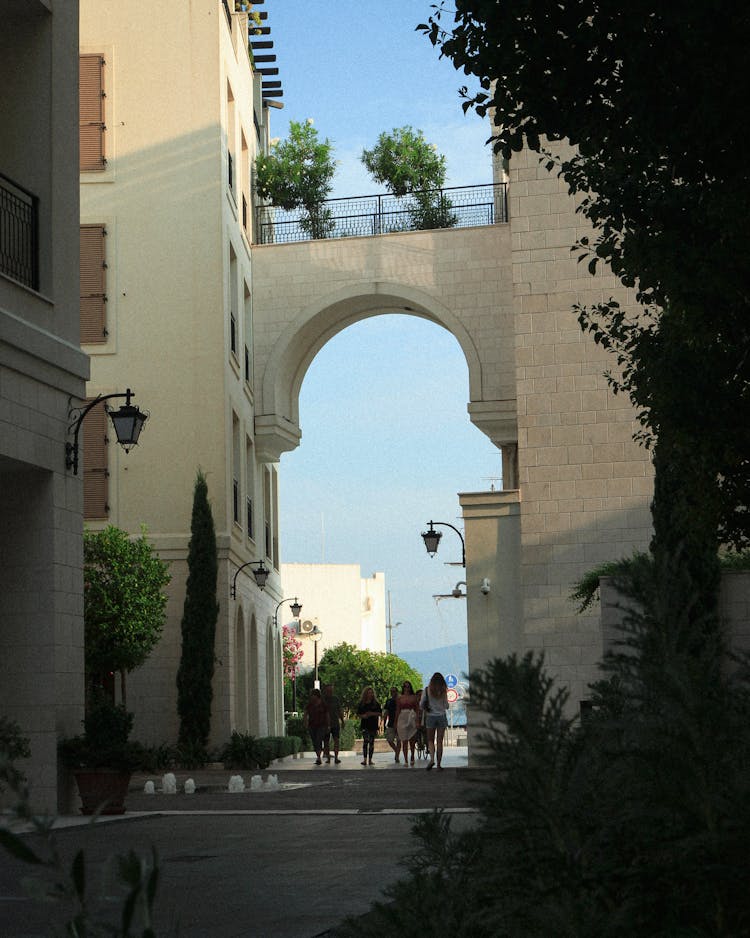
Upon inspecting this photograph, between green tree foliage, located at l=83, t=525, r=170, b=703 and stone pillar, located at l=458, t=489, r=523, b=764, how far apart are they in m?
5.71

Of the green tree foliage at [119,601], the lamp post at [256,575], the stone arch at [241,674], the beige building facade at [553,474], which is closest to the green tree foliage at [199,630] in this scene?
the lamp post at [256,575]

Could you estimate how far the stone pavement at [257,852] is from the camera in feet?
20.7

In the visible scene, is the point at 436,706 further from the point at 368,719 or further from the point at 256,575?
the point at 256,575

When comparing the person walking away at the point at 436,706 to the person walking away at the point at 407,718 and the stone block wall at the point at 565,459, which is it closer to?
the stone block wall at the point at 565,459

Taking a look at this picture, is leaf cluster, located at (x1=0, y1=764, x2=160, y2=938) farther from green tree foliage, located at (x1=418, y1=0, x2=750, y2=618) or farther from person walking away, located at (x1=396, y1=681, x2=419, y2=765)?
person walking away, located at (x1=396, y1=681, x2=419, y2=765)

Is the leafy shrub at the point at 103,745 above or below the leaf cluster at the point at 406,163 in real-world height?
below

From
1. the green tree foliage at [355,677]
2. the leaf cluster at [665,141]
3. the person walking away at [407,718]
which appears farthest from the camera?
the green tree foliage at [355,677]

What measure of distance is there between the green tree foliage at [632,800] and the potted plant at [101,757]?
1270 cm

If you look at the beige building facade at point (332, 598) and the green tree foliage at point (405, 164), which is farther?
the beige building facade at point (332, 598)

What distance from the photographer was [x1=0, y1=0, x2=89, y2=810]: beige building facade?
534 inches

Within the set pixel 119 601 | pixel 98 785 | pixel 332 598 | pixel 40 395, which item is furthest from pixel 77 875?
pixel 332 598

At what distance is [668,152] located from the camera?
29.4ft

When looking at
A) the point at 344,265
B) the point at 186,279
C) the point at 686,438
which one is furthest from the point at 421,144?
the point at 686,438

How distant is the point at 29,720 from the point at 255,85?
2751 cm
